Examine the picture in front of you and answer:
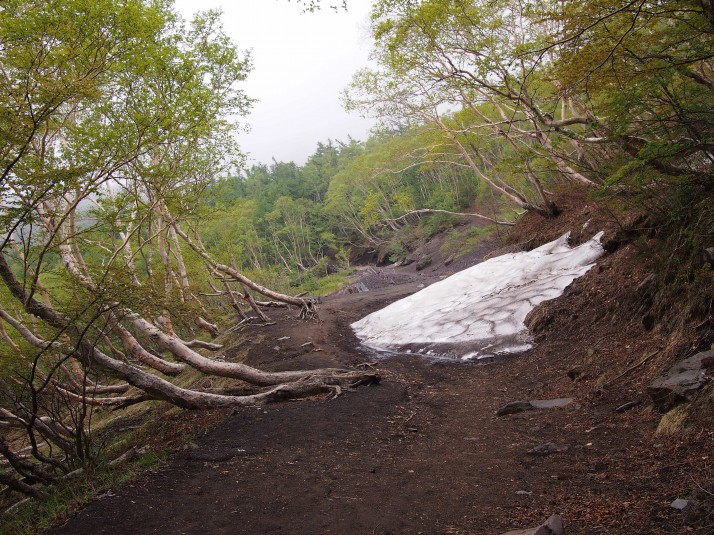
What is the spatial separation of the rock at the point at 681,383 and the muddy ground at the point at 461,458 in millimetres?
224

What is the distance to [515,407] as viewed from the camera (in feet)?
20.5

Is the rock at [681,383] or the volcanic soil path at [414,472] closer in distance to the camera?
the volcanic soil path at [414,472]

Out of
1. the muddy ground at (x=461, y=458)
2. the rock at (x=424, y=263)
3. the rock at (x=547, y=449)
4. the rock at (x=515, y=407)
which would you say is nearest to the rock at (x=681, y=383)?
the muddy ground at (x=461, y=458)

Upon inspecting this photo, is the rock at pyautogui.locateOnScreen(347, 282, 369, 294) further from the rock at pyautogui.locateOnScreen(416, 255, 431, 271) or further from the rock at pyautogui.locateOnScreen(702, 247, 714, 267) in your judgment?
the rock at pyautogui.locateOnScreen(702, 247, 714, 267)

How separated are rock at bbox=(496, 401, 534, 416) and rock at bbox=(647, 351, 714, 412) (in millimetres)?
1771

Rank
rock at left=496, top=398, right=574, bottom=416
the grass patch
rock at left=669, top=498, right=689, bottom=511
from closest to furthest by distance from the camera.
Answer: rock at left=669, top=498, right=689, bottom=511, rock at left=496, top=398, right=574, bottom=416, the grass patch

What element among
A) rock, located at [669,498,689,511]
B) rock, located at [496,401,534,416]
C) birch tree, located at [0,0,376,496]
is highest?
birch tree, located at [0,0,376,496]

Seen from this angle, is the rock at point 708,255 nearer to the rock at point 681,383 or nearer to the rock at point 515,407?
the rock at point 681,383

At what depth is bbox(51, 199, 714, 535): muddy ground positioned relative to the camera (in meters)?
3.54

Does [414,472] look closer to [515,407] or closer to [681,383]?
[515,407]

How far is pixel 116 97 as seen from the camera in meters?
11.0

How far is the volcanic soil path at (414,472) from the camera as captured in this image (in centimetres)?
352

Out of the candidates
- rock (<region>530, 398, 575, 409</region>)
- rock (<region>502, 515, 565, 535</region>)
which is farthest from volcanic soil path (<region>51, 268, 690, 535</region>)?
rock (<region>502, 515, 565, 535</region>)

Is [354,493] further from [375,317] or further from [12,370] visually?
[375,317]
